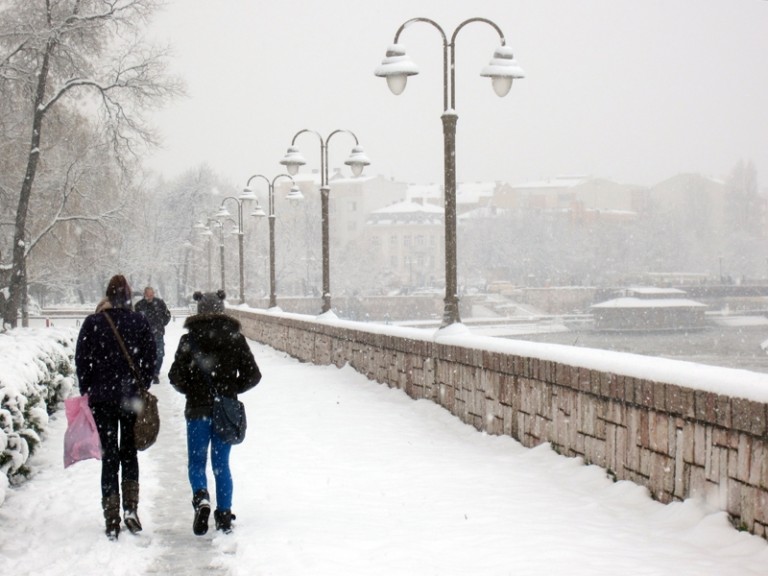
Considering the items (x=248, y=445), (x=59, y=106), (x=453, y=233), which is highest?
(x=59, y=106)

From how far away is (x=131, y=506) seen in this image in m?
6.62

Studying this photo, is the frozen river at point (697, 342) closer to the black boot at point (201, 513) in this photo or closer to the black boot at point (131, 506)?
the black boot at point (201, 513)

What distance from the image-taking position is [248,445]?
10.5m

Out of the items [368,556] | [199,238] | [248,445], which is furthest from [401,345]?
[199,238]

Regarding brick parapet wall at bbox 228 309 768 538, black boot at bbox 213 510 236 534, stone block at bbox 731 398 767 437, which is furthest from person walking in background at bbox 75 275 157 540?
stone block at bbox 731 398 767 437

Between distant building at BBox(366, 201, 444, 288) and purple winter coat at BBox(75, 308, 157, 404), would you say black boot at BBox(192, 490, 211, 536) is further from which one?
distant building at BBox(366, 201, 444, 288)

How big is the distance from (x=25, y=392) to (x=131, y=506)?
8.54 ft

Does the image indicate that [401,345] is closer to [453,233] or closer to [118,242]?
[453,233]

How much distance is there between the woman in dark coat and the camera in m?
6.54

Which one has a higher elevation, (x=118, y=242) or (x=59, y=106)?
(x=59, y=106)

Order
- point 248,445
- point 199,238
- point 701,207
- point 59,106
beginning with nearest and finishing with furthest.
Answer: point 248,445 → point 59,106 → point 199,238 → point 701,207

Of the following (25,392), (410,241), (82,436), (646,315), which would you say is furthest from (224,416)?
(410,241)

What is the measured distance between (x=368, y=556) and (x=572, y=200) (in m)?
137

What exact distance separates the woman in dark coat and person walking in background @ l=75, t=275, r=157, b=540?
0.96 ft
